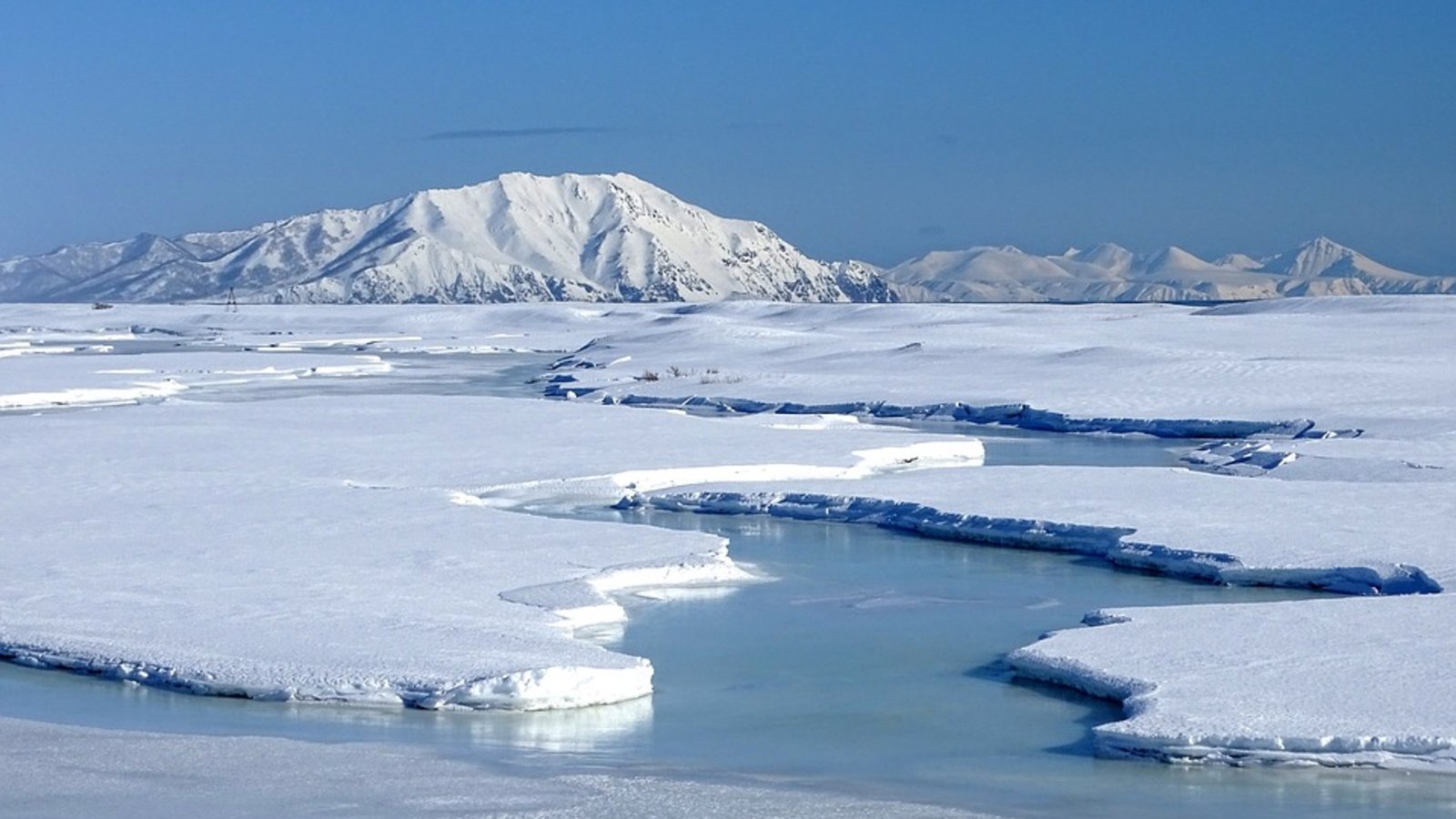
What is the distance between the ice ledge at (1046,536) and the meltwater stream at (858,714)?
161 mm

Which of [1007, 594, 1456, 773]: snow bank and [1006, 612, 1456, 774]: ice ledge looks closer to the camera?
[1006, 612, 1456, 774]: ice ledge

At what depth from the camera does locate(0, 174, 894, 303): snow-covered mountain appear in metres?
152

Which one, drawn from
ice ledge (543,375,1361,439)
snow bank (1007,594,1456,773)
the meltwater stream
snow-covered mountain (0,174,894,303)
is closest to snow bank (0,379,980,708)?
the meltwater stream

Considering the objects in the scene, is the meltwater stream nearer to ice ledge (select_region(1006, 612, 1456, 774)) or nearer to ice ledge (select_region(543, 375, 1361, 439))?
ice ledge (select_region(1006, 612, 1456, 774))

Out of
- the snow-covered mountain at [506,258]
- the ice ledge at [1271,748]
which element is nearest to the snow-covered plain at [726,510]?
the ice ledge at [1271,748]

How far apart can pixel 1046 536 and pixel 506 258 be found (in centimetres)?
15268

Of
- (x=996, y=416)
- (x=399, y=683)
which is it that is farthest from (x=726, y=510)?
(x=996, y=416)

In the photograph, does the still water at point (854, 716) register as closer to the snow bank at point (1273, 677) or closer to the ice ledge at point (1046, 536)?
the snow bank at point (1273, 677)

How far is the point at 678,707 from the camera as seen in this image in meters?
8.06

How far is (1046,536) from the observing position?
41.1ft

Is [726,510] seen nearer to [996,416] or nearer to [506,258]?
[996,416]

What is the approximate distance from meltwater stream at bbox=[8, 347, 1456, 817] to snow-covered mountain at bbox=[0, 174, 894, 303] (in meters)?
137

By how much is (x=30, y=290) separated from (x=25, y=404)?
179 meters

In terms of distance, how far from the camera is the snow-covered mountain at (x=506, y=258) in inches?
5965
